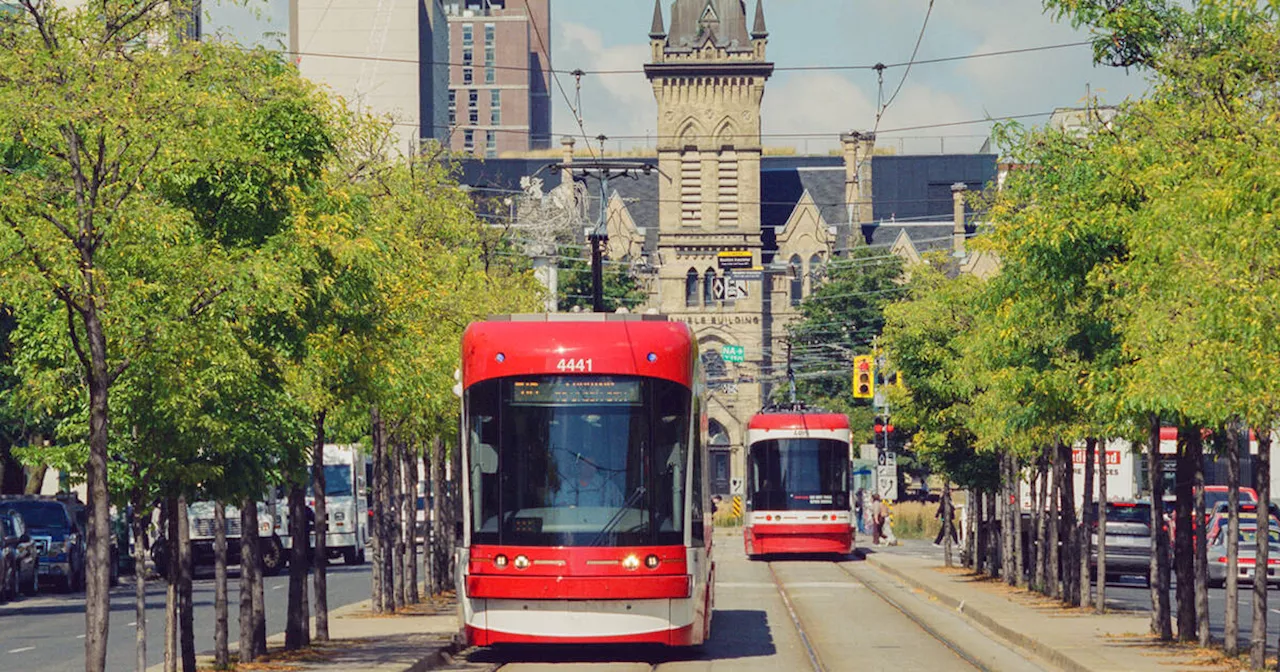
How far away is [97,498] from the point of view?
14297mm

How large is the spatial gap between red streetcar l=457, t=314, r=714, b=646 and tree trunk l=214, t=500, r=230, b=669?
91.9 inches

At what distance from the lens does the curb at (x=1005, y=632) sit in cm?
2070

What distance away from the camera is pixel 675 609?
19.9 meters

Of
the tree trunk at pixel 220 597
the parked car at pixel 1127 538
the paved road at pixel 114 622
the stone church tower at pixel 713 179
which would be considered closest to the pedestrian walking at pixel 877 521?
the paved road at pixel 114 622

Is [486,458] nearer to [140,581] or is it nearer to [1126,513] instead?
[140,581]

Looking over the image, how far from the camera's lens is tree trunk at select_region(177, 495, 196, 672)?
57.8 feet

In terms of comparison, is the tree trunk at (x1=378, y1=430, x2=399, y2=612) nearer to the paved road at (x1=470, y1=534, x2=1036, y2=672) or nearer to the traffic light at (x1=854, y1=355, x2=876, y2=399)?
the paved road at (x1=470, y1=534, x2=1036, y2=672)

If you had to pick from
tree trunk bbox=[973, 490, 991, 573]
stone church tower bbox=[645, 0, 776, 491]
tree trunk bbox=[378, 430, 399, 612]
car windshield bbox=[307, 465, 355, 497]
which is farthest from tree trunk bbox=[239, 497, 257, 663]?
stone church tower bbox=[645, 0, 776, 491]

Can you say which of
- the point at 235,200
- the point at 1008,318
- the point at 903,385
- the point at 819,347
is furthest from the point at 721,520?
the point at 235,200

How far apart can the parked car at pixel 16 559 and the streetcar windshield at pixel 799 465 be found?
16.9 meters

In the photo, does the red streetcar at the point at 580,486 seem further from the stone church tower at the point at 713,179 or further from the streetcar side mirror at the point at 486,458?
the stone church tower at the point at 713,179

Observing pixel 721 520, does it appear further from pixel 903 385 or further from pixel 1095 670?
pixel 1095 670

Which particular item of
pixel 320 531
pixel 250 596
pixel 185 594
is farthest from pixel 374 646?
pixel 185 594

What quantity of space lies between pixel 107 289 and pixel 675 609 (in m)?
7.36
